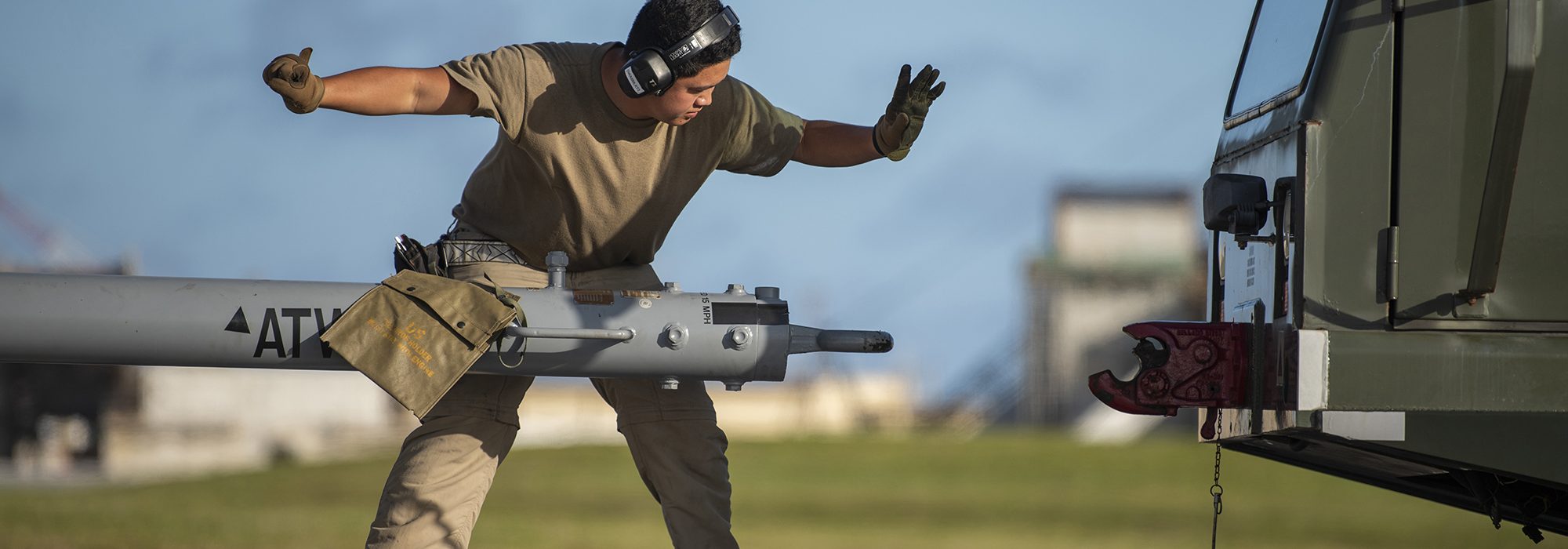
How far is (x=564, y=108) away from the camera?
484 centimetres

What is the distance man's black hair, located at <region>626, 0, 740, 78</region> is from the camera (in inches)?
181

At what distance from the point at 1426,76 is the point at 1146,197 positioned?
5963 centimetres

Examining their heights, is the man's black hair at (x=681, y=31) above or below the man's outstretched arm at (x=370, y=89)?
above

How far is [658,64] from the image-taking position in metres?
4.55

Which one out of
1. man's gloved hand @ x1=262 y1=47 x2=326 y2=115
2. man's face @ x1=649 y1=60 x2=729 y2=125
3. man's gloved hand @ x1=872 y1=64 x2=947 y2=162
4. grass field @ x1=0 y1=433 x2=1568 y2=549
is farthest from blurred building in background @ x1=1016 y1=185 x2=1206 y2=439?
man's gloved hand @ x1=262 y1=47 x2=326 y2=115

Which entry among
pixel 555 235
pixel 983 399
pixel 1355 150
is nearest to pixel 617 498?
pixel 555 235

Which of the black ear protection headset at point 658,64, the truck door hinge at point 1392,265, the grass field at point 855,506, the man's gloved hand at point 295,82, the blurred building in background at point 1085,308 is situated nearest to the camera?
the truck door hinge at point 1392,265

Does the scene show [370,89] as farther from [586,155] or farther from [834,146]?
[834,146]

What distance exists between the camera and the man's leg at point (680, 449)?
16.5ft

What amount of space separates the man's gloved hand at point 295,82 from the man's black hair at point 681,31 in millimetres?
954

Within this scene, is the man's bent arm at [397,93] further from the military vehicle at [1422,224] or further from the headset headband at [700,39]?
the military vehicle at [1422,224]

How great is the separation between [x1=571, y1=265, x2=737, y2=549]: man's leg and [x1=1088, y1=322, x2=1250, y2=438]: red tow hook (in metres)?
1.34

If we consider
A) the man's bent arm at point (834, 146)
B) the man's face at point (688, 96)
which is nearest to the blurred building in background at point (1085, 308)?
the man's bent arm at point (834, 146)

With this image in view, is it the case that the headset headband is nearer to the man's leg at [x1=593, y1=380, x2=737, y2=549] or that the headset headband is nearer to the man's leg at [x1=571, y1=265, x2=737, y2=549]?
the man's leg at [x1=571, y1=265, x2=737, y2=549]
